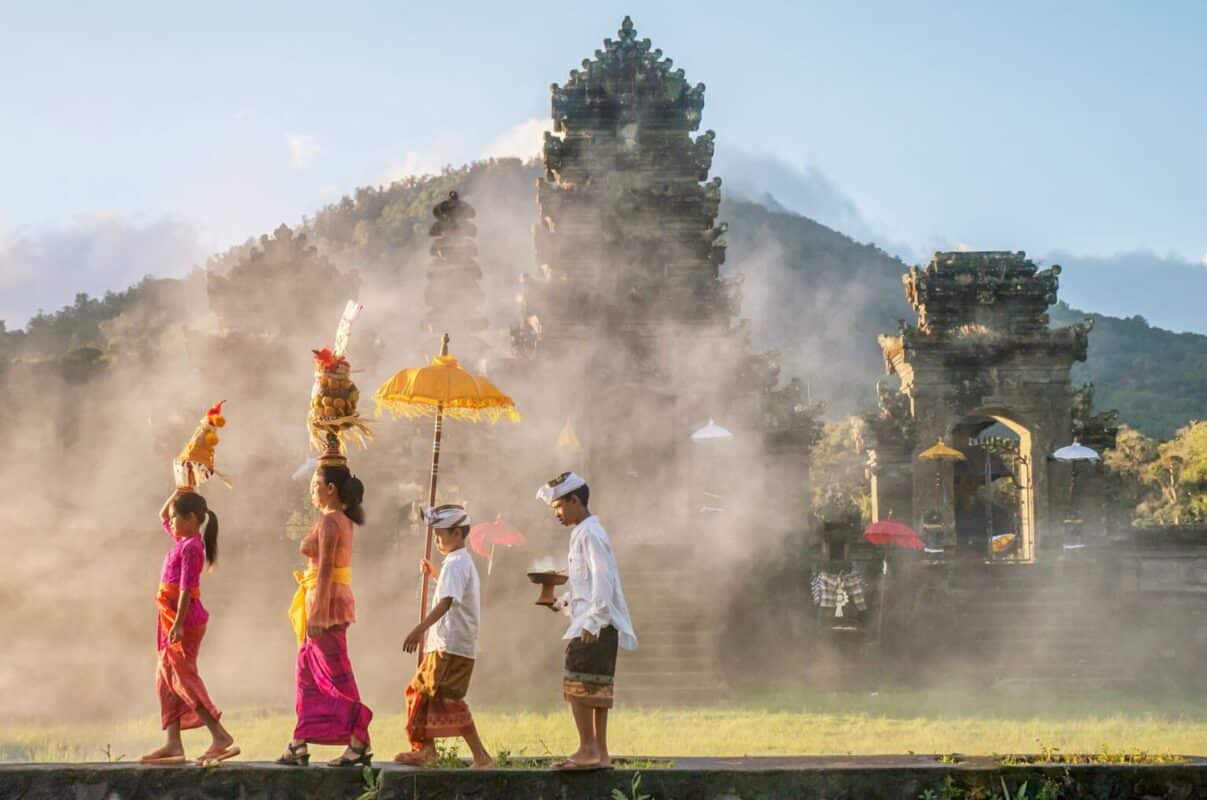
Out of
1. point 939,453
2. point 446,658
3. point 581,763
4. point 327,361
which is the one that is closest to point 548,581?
point 446,658

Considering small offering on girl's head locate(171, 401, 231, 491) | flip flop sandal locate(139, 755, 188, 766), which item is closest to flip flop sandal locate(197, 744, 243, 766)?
flip flop sandal locate(139, 755, 188, 766)

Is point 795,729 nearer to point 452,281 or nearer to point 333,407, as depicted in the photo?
point 333,407

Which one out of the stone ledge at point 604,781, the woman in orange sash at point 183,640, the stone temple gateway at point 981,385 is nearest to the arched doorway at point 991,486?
the stone temple gateway at point 981,385

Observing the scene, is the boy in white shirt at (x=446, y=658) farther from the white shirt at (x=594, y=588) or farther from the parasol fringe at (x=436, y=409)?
the parasol fringe at (x=436, y=409)

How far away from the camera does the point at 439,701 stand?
918 cm

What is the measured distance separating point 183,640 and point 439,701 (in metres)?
1.98

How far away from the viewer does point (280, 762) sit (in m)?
8.88

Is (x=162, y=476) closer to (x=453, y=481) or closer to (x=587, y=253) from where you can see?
(x=453, y=481)

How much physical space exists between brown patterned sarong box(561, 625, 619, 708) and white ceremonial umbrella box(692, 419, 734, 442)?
63.8ft

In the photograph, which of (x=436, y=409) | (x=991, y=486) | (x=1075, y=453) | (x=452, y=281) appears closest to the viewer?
(x=436, y=409)

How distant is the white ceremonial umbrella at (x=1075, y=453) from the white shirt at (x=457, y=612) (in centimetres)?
2228

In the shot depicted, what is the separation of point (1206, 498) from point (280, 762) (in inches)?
1987

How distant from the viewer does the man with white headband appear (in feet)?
28.5

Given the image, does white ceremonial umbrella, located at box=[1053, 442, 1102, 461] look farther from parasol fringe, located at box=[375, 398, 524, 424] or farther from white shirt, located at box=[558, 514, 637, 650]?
white shirt, located at box=[558, 514, 637, 650]
